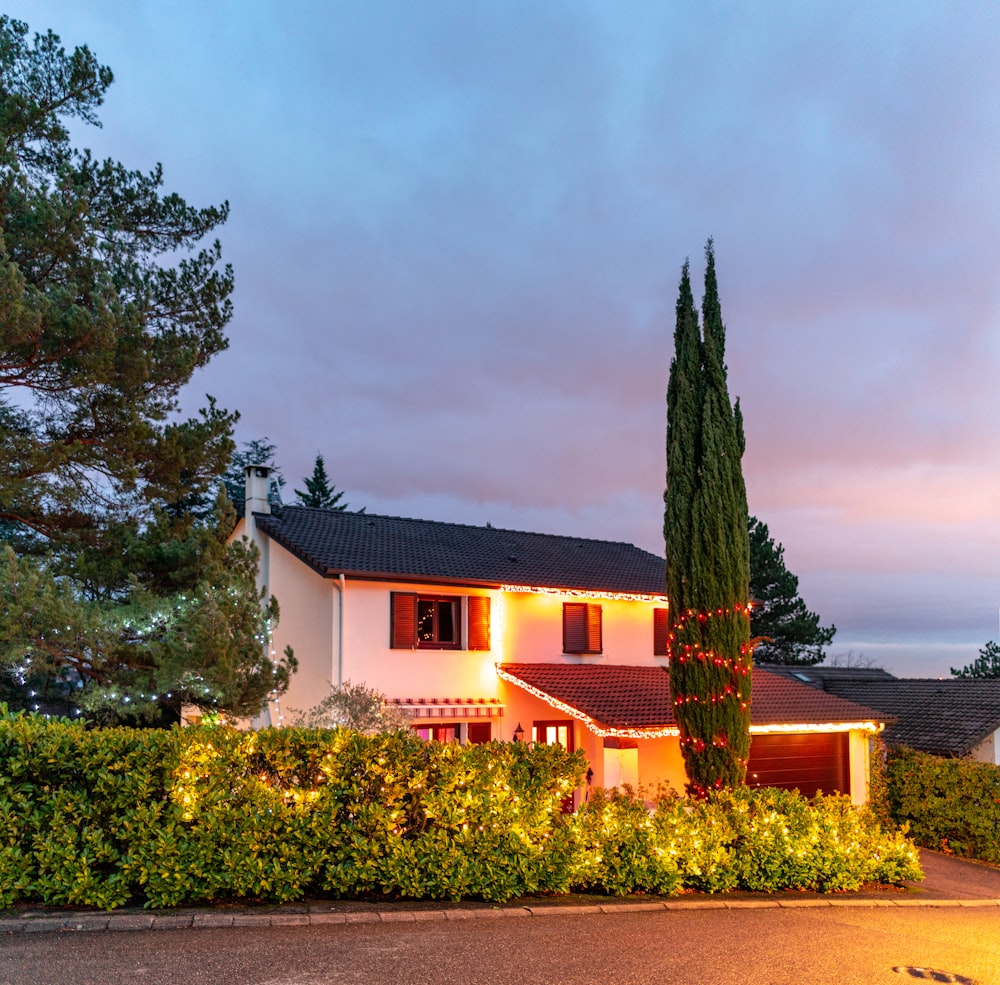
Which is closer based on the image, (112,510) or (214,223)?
(112,510)

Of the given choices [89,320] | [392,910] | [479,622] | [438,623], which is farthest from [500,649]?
[392,910]

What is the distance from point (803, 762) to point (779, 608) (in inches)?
863

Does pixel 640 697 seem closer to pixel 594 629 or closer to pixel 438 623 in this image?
pixel 594 629

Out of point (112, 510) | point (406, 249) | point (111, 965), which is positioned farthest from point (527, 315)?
point (111, 965)

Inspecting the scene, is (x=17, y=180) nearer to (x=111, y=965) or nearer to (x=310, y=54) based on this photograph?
(x=310, y=54)

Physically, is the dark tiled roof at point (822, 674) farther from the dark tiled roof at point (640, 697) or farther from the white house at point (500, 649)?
the white house at point (500, 649)

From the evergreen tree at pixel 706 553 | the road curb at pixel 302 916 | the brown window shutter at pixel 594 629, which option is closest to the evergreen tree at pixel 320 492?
the brown window shutter at pixel 594 629

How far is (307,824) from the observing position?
9.35 m

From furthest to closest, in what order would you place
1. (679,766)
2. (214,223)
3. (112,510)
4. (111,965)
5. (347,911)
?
(679,766) < (214,223) < (112,510) < (347,911) < (111,965)

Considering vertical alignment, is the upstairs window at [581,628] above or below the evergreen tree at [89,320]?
below

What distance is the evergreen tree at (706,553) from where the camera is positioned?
15.3 metres

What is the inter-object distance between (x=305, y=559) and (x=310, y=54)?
10574 mm

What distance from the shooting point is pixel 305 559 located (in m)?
20.1

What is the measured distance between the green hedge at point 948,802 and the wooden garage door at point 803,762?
5.53 feet
